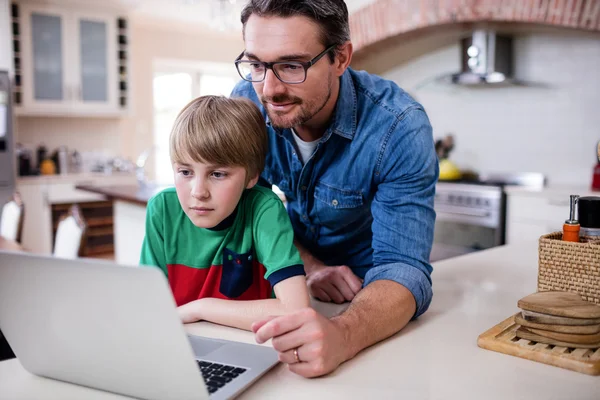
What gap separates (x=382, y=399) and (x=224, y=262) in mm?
505

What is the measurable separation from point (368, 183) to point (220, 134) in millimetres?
401

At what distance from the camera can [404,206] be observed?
1.12 m

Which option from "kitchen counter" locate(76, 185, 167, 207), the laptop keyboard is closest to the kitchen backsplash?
"kitchen counter" locate(76, 185, 167, 207)

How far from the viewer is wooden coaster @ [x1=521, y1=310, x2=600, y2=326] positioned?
807 millimetres

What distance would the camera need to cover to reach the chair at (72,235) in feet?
6.87

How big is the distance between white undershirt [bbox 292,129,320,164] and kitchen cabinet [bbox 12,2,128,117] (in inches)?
180

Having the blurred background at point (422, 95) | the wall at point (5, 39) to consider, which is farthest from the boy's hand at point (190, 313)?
the wall at point (5, 39)

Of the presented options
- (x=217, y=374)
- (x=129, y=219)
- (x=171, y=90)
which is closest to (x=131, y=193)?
(x=129, y=219)

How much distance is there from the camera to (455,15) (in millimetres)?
3766

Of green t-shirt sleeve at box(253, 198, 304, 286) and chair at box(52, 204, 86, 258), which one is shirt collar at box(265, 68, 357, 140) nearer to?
green t-shirt sleeve at box(253, 198, 304, 286)

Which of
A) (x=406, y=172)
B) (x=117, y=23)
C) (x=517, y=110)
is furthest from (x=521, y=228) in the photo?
(x=117, y=23)

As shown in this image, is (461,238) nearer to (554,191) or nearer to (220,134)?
(554,191)

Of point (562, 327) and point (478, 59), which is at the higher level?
point (478, 59)

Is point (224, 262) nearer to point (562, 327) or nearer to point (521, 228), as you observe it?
point (562, 327)
